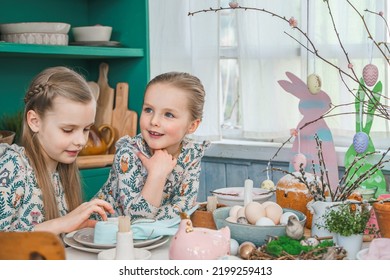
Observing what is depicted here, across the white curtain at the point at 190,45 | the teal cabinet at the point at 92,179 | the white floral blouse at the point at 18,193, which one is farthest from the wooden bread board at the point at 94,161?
the white floral blouse at the point at 18,193

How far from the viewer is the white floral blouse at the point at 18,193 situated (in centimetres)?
133

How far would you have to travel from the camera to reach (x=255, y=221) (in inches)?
45.3

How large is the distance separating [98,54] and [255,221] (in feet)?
5.20

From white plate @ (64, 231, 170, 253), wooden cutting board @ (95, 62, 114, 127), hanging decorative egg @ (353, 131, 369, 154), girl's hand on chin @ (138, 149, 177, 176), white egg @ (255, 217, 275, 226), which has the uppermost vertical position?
wooden cutting board @ (95, 62, 114, 127)

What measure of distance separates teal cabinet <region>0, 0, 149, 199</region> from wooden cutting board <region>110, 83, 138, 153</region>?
0.03 metres

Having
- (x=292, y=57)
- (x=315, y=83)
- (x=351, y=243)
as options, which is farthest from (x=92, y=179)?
(x=351, y=243)

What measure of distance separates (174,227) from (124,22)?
1668 mm

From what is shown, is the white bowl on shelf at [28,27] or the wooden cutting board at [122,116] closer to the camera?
the white bowl on shelf at [28,27]

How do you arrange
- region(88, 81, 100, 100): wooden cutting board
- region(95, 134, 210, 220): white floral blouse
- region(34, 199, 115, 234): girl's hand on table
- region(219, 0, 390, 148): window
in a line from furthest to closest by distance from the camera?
region(88, 81, 100, 100): wooden cutting board → region(219, 0, 390, 148): window → region(95, 134, 210, 220): white floral blouse → region(34, 199, 115, 234): girl's hand on table

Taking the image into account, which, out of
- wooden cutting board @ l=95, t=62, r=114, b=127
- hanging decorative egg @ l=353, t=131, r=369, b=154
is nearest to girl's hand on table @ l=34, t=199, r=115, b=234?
hanging decorative egg @ l=353, t=131, r=369, b=154

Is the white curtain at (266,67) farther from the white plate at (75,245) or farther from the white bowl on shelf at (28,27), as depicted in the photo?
the white plate at (75,245)

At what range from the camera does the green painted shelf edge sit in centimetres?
225

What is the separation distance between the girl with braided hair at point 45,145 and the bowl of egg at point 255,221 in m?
0.34

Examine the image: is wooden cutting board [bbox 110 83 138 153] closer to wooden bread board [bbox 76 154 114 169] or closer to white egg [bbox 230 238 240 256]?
wooden bread board [bbox 76 154 114 169]
